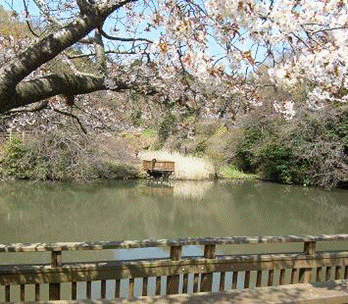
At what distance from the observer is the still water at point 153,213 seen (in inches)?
405

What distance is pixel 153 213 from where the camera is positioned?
527 inches

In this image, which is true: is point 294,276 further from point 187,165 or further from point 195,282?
point 187,165

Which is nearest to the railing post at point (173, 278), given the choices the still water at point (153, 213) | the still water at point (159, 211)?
the still water at point (153, 213)

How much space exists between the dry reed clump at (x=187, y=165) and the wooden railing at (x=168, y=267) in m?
15.4

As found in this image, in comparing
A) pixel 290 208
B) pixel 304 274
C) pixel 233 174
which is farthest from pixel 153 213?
pixel 304 274

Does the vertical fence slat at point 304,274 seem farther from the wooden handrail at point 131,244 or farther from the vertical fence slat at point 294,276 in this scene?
the wooden handrail at point 131,244

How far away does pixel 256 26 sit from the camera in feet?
8.09

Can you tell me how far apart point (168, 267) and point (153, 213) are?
948cm

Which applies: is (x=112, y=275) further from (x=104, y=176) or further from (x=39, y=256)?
(x=104, y=176)

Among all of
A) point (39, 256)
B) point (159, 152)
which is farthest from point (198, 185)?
point (39, 256)

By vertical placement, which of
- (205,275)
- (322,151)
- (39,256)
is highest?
(322,151)

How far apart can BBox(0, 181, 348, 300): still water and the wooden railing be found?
413 centimetres

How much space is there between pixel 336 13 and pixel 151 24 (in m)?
1.54

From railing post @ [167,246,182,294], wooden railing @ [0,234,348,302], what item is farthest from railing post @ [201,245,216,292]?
railing post @ [167,246,182,294]
